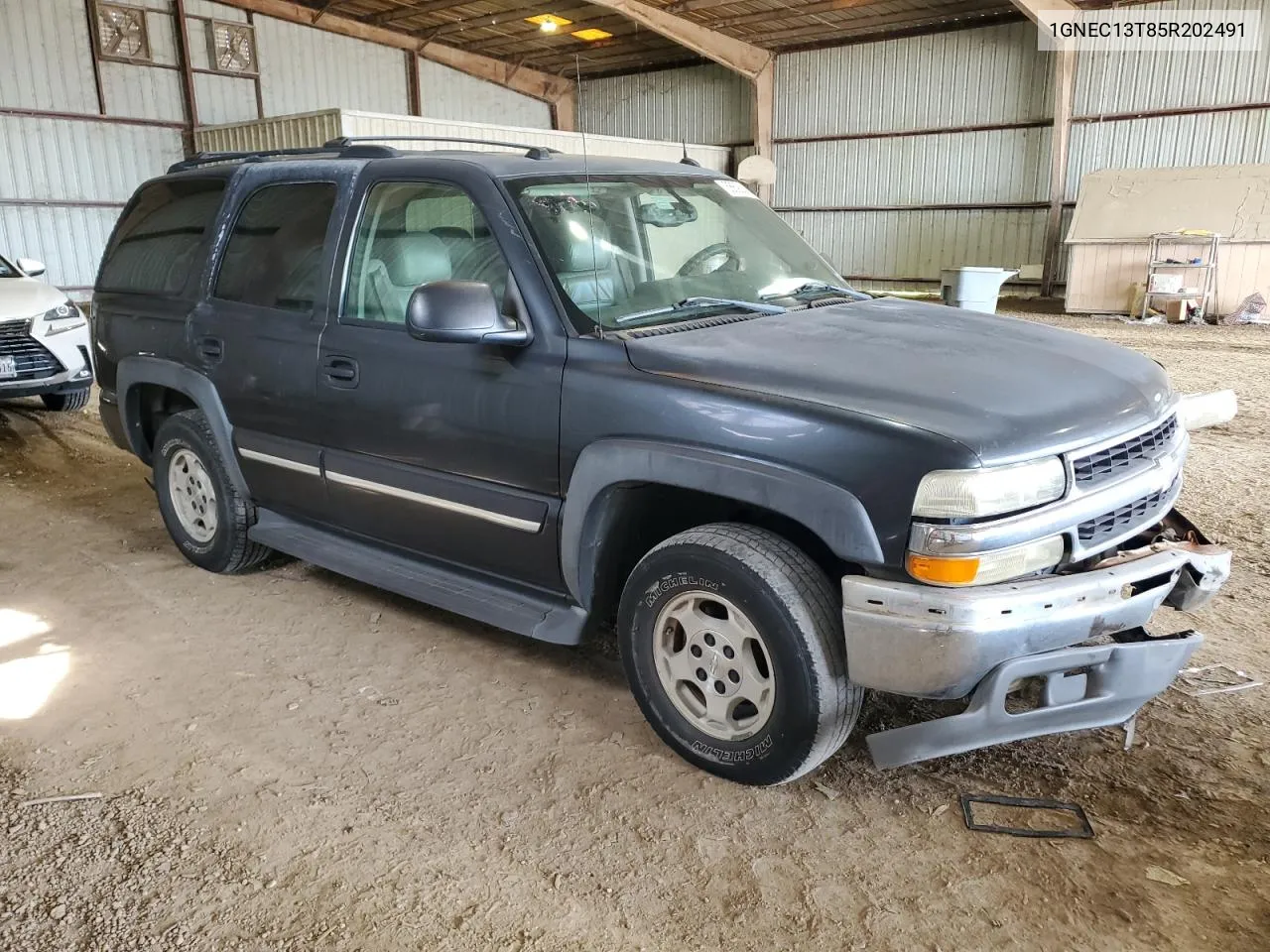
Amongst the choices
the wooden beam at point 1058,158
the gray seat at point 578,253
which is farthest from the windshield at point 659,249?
the wooden beam at point 1058,158

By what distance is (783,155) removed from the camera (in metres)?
21.9

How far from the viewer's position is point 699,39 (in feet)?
63.9

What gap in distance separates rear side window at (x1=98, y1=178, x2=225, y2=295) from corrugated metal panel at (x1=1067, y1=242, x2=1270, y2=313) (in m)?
14.7

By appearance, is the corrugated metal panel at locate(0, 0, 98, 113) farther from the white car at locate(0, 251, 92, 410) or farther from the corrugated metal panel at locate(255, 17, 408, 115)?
the white car at locate(0, 251, 92, 410)

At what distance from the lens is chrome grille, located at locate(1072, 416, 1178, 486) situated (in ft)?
8.48

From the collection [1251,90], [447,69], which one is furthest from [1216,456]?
[447,69]

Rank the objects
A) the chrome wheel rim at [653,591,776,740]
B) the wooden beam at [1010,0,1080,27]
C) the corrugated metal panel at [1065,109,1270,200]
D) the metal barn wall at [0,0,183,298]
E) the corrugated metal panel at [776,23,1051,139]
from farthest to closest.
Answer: the corrugated metal panel at [776,23,1051,139]
the metal barn wall at [0,0,183,298]
the corrugated metal panel at [1065,109,1270,200]
the wooden beam at [1010,0,1080,27]
the chrome wheel rim at [653,591,776,740]

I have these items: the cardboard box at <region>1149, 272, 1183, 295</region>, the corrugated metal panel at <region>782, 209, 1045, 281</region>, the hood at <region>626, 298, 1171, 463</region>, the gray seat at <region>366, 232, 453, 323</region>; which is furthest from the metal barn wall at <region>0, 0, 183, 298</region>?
the hood at <region>626, 298, 1171, 463</region>

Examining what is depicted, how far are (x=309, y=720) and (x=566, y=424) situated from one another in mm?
1372

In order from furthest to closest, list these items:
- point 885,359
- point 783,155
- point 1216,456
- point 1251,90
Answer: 1. point 783,155
2. point 1251,90
3. point 1216,456
4. point 885,359

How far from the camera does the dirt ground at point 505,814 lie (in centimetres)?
235

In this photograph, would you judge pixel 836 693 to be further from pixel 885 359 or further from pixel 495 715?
pixel 495 715

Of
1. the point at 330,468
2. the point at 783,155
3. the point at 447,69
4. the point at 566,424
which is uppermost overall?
the point at 447,69

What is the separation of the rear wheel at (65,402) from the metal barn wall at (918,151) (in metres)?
15.9
